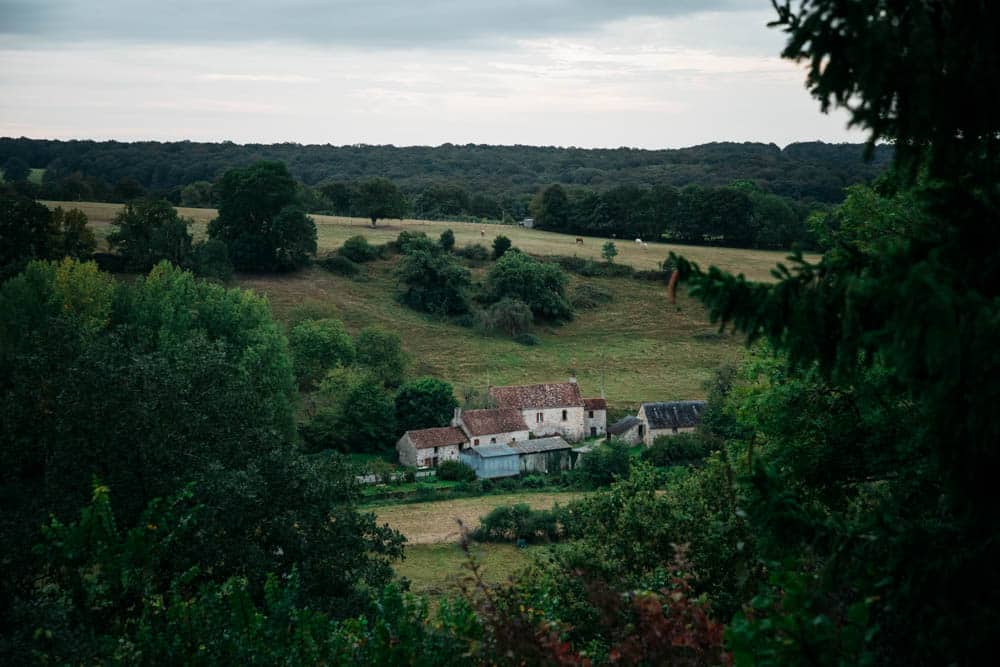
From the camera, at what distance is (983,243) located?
17.4ft

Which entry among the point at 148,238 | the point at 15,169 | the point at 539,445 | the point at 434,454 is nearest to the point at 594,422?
the point at 539,445

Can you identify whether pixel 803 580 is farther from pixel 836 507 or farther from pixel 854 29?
pixel 836 507

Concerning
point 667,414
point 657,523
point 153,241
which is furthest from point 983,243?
point 153,241

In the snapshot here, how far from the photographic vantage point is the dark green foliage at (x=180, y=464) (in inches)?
596

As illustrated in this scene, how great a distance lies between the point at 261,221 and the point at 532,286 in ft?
71.7

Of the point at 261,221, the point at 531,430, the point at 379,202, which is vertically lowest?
the point at 531,430

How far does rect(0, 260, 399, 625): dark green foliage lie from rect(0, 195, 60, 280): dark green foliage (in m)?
34.8

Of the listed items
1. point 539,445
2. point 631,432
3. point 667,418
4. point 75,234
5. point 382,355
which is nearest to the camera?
point 539,445

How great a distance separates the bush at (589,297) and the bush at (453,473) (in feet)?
94.9

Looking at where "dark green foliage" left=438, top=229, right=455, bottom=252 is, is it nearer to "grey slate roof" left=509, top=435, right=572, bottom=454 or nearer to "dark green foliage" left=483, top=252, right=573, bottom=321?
"dark green foliage" left=483, top=252, right=573, bottom=321

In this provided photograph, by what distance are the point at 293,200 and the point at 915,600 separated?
67.5 metres

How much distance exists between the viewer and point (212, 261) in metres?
59.9

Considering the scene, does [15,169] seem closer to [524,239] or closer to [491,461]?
[524,239]

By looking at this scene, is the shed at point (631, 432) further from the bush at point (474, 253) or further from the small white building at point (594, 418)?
the bush at point (474, 253)
